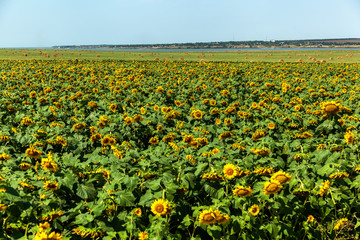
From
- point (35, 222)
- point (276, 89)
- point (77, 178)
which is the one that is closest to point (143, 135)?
point (77, 178)

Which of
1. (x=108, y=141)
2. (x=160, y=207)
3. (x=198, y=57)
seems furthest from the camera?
(x=198, y=57)

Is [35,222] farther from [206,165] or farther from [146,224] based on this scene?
[206,165]

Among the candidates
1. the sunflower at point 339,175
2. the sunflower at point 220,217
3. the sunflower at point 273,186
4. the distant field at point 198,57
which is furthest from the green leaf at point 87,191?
the distant field at point 198,57

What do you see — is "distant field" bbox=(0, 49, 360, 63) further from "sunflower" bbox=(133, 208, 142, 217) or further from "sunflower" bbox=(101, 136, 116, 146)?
"sunflower" bbox=(133, 208, 142, 217)

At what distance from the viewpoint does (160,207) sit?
93.7 inches

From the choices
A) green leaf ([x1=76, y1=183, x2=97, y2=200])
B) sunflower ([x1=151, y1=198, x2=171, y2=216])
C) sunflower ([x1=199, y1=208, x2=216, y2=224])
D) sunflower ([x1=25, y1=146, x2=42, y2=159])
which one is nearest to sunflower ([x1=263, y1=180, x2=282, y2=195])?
sunflower ([x1=199, y1=208, x2=216, y2=224])

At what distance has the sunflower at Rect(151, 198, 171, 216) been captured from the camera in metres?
2.36

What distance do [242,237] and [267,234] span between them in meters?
0.50

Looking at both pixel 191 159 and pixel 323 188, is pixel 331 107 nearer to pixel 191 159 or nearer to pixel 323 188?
pixel 323 188

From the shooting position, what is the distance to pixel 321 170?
3.02m

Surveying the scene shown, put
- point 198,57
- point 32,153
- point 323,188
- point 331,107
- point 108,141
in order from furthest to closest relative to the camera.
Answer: point 198,57 → point 331,107 → point 108,141 → point 32,153 → point 323,188

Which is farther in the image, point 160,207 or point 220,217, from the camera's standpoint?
point 160,207

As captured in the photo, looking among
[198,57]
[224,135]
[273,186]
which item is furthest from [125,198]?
[198,57]

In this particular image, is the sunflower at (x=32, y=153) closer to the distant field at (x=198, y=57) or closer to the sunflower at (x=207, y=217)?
the sunflower at (x=207, y=217)
